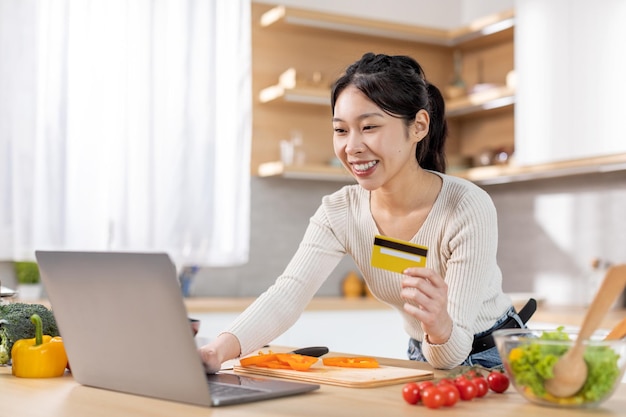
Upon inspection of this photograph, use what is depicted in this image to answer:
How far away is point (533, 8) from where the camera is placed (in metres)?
4.18

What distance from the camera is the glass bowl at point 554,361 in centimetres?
127

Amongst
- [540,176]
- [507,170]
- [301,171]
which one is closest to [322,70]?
[301,171]

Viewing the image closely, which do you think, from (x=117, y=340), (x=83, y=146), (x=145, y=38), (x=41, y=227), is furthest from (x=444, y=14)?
(x=117, y=340)

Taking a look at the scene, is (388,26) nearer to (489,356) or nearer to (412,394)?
(489,356)

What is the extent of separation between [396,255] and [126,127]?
9.77 feet

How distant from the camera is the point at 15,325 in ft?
5.73

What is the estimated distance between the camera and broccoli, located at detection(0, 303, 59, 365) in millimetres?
1744

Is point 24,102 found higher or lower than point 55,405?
higher

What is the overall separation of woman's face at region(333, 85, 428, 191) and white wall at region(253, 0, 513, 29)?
9.29 ft

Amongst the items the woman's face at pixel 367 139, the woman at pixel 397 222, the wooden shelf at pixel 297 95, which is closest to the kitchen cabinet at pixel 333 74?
the wooden shelf at pixel 297 95

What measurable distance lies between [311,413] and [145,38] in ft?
10.8

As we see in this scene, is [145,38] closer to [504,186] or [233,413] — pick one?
[504,186]

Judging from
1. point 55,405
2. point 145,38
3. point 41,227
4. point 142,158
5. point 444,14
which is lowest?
point 55,405

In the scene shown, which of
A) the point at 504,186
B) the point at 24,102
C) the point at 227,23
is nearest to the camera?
the point at 24,102
